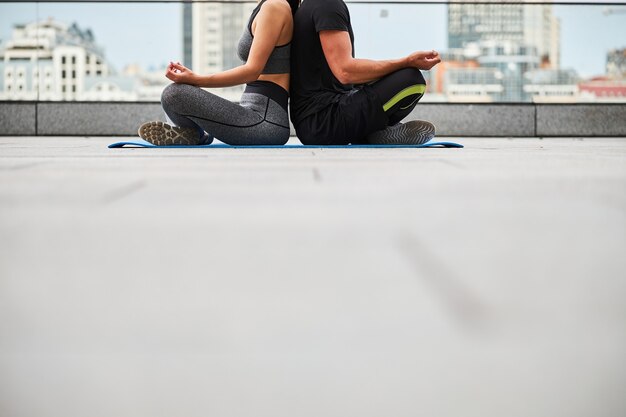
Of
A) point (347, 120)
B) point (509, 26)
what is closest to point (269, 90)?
point (347, 120)

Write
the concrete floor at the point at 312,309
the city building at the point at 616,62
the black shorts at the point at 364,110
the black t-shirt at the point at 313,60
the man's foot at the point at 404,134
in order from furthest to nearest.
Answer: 1. the city building at the point at 616,62
2. the man's foot at the point at 404,134
3. the black shorts at the point at 364,110
4. the black t-shirt at the point at 313,60
5. the concrete floor at the point at 312,309

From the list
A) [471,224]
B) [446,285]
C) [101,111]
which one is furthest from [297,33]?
[101,111]

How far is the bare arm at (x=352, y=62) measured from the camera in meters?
2.44

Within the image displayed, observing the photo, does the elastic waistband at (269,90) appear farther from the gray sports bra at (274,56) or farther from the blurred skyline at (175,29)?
the blurred skyline at (175,29)

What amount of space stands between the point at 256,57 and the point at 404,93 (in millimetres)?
534

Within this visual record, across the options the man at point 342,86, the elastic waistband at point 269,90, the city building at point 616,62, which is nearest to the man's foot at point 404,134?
the man at point 342,86

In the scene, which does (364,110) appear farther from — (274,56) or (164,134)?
(164,134)

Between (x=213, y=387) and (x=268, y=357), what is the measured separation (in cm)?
4

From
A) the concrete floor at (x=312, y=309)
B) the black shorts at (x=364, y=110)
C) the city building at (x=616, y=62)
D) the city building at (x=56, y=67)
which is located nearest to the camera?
the concrete floor at (x=312, y=309)

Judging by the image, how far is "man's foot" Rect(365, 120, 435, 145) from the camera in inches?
108

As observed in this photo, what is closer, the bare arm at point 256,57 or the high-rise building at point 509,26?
the bare arm at point 256,57

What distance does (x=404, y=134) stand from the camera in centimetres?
275

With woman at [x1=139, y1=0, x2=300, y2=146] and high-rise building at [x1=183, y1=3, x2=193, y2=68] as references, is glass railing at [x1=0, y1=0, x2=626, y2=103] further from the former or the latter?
woman at [x1=139, y1=0, x2=300, y2=146]

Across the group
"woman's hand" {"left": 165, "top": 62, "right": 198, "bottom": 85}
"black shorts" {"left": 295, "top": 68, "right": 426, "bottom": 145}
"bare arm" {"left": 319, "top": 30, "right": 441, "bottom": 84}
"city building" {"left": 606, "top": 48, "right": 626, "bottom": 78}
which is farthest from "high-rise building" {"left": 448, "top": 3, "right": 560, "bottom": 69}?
"woman's hand" {"left": 165, "top": 62, "right": 198, "bottom": 85}
